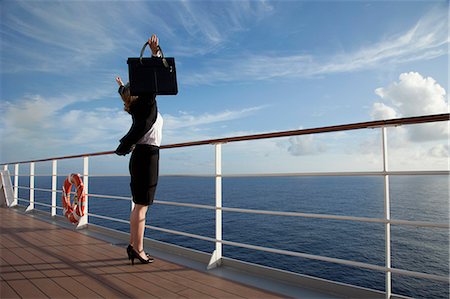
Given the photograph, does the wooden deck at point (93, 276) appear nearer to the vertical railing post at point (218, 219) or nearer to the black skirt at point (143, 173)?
the vertical railing post at point (218, 219)

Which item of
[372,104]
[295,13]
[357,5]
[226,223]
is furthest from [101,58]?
[372,104]

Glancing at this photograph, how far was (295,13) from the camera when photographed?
24312 millimetres

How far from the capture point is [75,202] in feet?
9.54

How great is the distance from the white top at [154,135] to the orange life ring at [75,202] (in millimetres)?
1683

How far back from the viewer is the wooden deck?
131cm

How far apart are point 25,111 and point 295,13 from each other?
891 inches

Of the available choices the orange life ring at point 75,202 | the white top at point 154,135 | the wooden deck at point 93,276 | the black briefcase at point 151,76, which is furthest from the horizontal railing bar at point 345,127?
the orange life ring at point 75,202

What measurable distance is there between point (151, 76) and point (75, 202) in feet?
6.95

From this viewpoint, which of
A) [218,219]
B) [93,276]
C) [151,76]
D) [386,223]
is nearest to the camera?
[386,223]

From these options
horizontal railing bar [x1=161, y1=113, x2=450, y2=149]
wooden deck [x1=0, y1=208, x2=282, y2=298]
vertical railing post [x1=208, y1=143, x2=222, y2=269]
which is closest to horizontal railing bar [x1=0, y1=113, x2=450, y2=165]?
horizontal railing bar [x1=161, y1=113, x2=450, y2=149]

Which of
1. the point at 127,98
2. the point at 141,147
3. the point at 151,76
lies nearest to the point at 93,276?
the point at 141,147

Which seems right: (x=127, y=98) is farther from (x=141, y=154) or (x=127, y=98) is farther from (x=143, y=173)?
(x=143, y=173)

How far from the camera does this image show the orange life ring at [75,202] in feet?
9.33

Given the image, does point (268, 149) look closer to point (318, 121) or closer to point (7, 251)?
point (318, 121)
